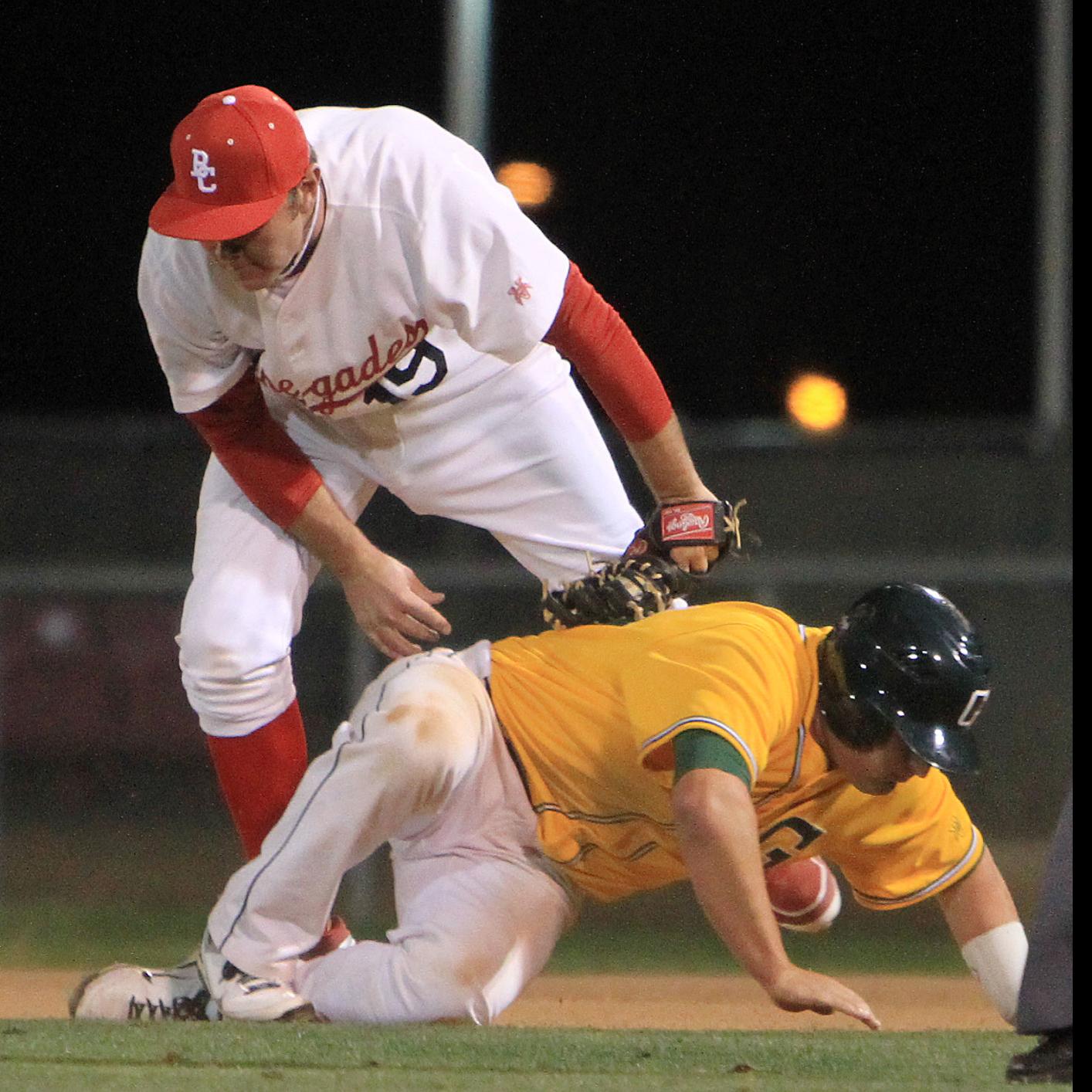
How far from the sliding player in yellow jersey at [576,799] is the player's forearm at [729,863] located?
111 mm

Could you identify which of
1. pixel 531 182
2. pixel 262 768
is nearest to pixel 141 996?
pixel 262 768

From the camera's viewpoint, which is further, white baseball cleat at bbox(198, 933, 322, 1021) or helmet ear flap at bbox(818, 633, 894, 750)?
white baseball cleat at bbox(198, 933, 322, 1021)

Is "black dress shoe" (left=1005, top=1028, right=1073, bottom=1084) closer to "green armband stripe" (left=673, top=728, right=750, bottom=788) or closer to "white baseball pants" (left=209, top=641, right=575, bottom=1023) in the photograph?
"green armband stripe" (left=673, top=728, right=750, bottom=788)

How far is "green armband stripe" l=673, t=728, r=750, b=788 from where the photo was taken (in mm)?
2529

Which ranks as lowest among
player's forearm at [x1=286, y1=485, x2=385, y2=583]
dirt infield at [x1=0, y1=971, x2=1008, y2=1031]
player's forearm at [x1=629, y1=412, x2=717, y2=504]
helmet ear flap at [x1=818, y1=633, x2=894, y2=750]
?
dirt infield at [x1=0, y1=971, x2=1008, y2=1031]

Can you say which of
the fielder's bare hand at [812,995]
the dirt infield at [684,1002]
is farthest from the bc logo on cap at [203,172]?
the dirt infield at [684,1002]

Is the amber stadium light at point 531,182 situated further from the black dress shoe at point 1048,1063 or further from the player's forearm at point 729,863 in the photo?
the black dress shoe at point 1048,1063

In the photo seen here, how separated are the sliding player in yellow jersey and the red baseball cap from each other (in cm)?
81

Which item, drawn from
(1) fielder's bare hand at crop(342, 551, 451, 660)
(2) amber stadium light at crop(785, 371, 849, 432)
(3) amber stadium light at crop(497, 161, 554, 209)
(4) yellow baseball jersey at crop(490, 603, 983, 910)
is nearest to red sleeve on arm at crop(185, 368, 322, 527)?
(1) fielder's bare hand at crop(342, 551, 451, 660)

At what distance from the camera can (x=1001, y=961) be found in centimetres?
288

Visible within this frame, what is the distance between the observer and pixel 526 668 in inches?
121

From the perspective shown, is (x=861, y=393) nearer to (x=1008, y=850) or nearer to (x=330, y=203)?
(x=1008, y=850)
